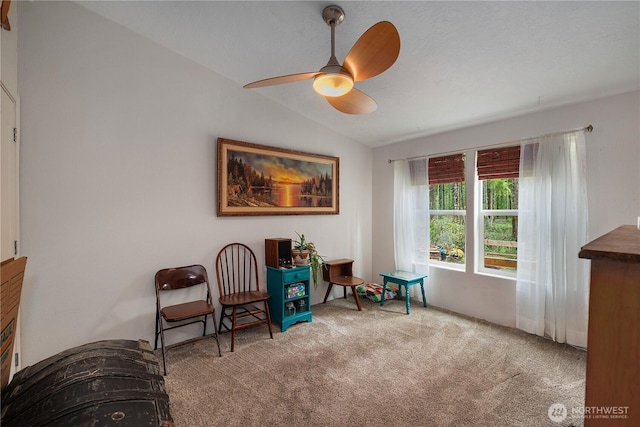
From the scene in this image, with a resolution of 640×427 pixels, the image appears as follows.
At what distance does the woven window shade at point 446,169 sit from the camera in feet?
11.3

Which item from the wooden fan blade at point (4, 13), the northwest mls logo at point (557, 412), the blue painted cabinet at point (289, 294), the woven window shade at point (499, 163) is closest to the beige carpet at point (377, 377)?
the northwest mls logo at point (557, 412)

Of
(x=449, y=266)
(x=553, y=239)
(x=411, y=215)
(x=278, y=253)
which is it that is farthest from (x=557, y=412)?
(x=278, y=253)

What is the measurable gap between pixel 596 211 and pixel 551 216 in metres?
0.31

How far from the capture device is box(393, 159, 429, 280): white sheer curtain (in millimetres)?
3709

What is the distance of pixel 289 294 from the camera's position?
311 centimetres

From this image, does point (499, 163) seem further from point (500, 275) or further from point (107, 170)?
point (107, 170)

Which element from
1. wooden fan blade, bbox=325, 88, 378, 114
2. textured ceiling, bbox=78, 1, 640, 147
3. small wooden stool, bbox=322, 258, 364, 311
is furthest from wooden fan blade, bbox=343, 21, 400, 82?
small wooden stool, bbox=322, 258, 364, 311

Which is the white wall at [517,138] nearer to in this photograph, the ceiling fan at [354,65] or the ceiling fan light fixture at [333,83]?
the ceiling fan at [354,65]

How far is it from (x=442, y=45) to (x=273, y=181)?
6.87 feet

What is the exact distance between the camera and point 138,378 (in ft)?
2.85

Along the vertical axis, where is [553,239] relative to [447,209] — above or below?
below

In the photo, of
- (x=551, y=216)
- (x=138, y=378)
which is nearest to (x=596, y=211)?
(x=551, y=216)

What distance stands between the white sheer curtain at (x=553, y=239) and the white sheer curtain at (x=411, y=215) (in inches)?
41.8

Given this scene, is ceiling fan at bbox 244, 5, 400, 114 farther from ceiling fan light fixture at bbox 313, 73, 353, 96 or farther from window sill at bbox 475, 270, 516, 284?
window sill at bbox 475, 270, 516, 284
